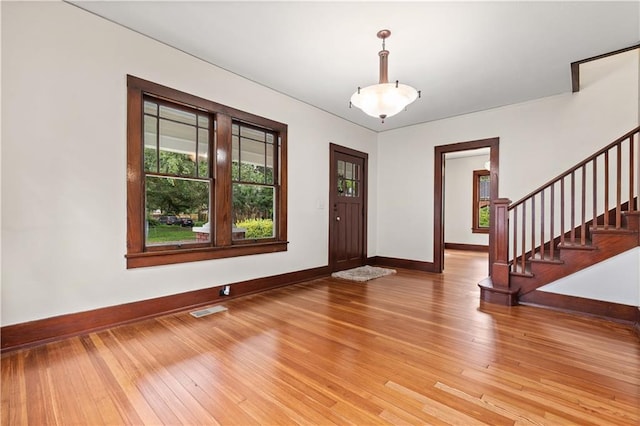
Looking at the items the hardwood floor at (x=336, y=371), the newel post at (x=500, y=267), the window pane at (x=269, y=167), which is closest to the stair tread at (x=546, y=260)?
the newel post at (x=500, y=267)

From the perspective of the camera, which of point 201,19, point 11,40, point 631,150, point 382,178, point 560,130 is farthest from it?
point 382,178

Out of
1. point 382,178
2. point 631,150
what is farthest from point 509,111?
point 382,178

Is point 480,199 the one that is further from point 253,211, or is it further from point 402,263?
point 253,211

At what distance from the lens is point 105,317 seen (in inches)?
104

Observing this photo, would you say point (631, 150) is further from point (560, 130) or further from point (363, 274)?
point (363, 274)

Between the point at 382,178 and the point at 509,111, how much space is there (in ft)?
8.04

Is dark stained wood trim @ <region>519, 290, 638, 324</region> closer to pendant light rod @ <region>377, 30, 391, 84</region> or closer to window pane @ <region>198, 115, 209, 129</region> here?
pendant light rod @ <region>377, 30, 391, 84</region>

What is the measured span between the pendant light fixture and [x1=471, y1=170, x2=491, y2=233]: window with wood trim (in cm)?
665

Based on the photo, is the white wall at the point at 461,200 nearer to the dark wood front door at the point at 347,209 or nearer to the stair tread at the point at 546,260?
the dark wood front door at the point at 347,209

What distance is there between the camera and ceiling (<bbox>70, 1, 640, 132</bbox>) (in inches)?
97.7

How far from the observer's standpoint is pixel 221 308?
10.7ft

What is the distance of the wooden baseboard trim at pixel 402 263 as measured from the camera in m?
5.47

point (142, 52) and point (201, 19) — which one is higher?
point (201, 19)

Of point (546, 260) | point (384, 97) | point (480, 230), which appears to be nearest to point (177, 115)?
point (384, 97)
